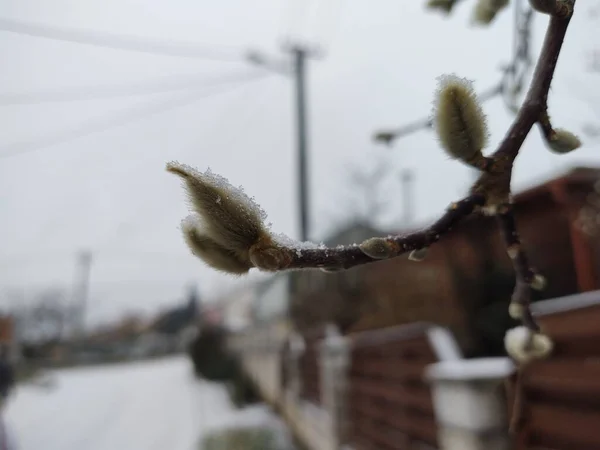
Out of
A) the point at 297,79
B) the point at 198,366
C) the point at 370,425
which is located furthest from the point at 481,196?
the point at 198,366

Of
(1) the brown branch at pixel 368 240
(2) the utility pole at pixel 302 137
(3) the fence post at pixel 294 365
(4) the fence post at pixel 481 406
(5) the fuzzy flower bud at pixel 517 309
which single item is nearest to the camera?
(1) the brown branch at pixel 368 240

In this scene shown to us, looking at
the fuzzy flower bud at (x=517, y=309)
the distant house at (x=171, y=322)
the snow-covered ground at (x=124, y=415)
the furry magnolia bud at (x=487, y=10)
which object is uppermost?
the distant house at (x=171, y=322)

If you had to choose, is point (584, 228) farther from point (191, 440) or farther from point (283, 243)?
point (191, 440)

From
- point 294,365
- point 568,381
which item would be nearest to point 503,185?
point 568,381

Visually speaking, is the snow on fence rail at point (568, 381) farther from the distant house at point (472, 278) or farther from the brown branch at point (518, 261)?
the brown branch at point (518, 261)

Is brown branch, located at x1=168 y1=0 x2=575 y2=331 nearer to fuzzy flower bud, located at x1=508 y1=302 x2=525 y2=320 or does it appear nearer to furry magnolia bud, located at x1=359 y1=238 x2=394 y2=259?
furry magnolia bud, located at x1=359 y1=238 x2=394 y2=259

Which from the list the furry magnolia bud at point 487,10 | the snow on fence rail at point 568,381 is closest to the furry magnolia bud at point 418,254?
the furry magnolia bud at point 487,10

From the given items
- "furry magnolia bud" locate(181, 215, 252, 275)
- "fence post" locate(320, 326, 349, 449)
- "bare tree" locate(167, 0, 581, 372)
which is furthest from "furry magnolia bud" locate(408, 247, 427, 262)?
"fence post" locate(320, 326, 349, 449)
